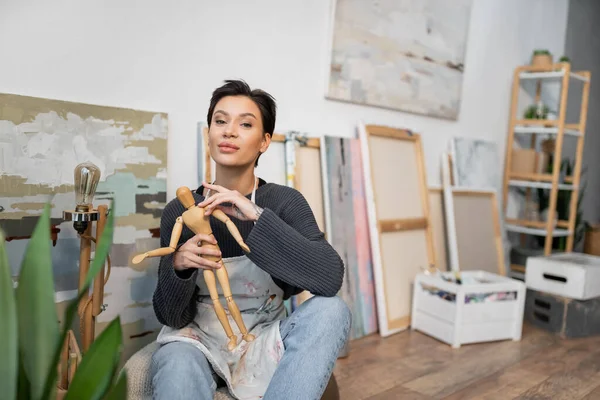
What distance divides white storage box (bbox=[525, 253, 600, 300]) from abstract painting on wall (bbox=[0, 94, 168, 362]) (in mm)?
2116

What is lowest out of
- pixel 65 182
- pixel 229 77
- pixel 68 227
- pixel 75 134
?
pixel 68 227

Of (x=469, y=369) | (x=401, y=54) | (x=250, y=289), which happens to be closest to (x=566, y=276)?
(x=469, y=369)

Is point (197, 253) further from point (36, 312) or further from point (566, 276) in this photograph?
point (566, 276)

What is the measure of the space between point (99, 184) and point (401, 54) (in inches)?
71.6

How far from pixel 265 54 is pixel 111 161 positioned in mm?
840

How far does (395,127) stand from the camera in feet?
8.99

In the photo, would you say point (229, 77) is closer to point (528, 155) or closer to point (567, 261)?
point (567, 261)

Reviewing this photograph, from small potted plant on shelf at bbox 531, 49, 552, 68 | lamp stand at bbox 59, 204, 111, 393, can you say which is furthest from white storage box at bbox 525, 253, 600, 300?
lamp stand at bbox 59, 204, 111, 393

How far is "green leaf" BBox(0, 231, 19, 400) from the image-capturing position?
2.23ft

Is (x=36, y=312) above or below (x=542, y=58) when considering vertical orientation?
below

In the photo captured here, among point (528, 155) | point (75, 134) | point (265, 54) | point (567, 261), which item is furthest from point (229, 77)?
point (528, 155)

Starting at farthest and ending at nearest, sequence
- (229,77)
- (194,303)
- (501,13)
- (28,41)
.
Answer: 1. (501,13)
2. (229,77)
3. (28,41)
4. (194,303)

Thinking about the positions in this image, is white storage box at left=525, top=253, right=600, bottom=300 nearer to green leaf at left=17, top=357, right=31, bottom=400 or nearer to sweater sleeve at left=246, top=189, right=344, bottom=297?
sweater sleeve at left=246, top=189, right=344, bottom=297

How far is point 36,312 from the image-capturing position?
28.6 inches
